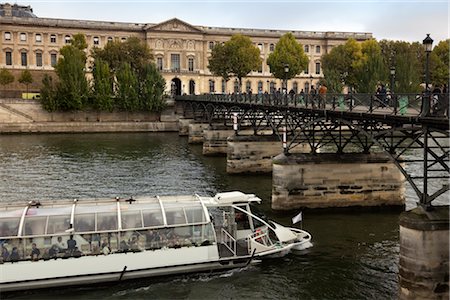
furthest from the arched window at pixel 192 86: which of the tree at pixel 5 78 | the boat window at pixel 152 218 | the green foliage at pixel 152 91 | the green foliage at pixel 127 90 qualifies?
the boat window at pixel 152 218

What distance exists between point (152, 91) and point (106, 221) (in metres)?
74.7

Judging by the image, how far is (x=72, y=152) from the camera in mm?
57688

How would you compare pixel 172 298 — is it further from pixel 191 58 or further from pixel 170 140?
pixel 191 58

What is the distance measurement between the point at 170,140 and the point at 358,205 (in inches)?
1847

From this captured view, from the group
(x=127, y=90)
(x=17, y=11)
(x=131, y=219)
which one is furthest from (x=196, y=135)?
(x=17, y=11)

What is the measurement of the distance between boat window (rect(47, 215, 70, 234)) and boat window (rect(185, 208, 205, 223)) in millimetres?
4433

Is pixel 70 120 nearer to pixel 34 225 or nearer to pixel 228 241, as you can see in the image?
pixel 34 225

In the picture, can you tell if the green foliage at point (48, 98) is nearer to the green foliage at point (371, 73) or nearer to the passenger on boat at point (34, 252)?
the green foliage at point (371, 73)

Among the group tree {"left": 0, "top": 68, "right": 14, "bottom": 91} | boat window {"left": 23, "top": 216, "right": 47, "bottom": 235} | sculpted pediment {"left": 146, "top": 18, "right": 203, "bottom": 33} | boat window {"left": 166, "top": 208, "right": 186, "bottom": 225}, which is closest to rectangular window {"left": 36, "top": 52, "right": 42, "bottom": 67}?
tree {"left": 0, "top": 68, "right": 14, "bottom": 91}

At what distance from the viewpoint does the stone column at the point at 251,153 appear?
43.6 metres

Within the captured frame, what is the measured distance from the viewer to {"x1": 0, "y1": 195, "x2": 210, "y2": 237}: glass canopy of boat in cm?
1927

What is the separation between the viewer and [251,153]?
4406cm

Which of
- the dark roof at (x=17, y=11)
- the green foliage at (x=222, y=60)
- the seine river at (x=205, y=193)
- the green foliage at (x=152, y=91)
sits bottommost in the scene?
the seine river at (x=205, y=193)

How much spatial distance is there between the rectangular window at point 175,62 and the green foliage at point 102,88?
42.0 metres
